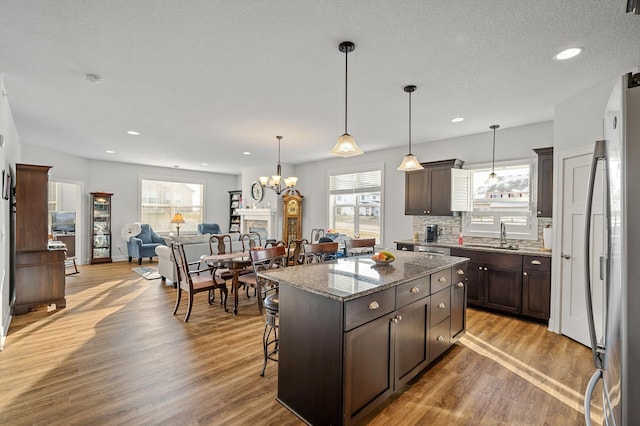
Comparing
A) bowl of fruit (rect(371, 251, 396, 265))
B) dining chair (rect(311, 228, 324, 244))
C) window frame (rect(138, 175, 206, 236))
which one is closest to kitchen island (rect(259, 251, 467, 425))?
bowl of fruit (rect(371, 251, 396, 265))

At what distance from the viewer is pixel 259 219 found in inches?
342

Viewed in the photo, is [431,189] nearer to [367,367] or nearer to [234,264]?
[234,264]

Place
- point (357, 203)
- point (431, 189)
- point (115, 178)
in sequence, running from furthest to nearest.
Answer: point (115, 178), point (357, 203), point (431, 189)

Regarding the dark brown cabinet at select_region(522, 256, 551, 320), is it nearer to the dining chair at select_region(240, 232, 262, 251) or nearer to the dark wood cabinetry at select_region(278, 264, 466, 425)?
the dark wood cabinetry at select_region(278, 264, 466, 425)

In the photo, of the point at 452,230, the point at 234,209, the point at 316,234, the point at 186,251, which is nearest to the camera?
the point at 452,230

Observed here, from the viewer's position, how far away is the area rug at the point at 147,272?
20.7 ft

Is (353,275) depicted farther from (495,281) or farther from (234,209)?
(234,209)

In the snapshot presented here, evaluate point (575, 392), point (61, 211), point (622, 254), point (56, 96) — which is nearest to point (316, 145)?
point (56, 96)

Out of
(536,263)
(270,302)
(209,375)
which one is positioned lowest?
(209,375)

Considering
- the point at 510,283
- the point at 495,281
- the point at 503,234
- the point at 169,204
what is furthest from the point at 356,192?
the point at 169,204

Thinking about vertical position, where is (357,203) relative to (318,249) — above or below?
above

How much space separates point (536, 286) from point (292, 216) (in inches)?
213

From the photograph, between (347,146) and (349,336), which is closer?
(349,336)

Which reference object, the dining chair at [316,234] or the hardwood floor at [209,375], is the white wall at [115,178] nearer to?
the dining chair at [316,234]
